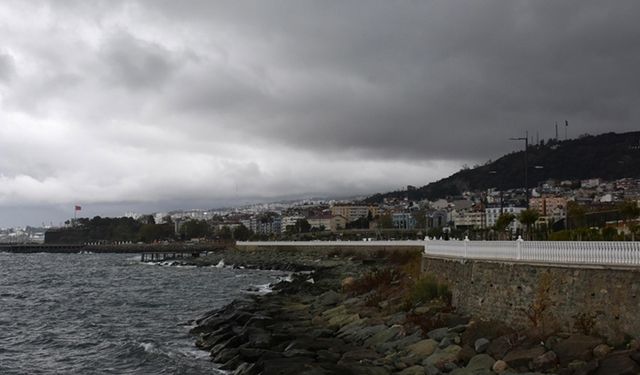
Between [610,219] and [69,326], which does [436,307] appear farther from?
[610,219]

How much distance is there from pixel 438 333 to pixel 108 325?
23.4 metres

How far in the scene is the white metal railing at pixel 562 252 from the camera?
18.4 meters

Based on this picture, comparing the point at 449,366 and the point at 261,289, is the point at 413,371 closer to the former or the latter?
the point at 449,366

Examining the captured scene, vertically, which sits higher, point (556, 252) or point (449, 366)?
point (556, 252)

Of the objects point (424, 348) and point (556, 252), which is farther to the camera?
point (424, 348)

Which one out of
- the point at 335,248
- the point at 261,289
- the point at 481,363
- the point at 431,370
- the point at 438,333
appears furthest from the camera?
the point at 335,248

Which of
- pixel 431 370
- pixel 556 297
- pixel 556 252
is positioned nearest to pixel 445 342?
pixel 431 370

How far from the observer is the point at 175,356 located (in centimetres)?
2836

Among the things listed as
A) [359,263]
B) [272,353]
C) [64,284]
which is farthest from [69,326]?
[359,263]

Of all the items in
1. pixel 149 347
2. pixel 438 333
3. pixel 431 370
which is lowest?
pixel 149 347

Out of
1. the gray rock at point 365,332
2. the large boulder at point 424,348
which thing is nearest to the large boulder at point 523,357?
the large boulder at point 424,348

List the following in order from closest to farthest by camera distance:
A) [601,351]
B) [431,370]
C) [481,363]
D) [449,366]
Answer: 1. [601,351]
2. [481,363]
3. [449,366]
4. [431,370]

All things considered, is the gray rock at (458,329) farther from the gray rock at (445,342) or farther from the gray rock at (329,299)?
the gray rock at (329,299)

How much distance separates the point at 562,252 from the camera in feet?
67.1
